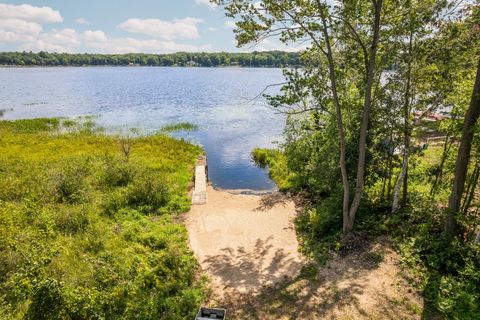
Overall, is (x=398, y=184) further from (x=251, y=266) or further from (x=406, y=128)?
(x=251, y=266)

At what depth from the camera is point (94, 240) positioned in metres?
12.0

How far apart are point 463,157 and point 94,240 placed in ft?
41.5

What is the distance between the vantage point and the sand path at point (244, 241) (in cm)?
1057

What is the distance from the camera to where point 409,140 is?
12.3 metres

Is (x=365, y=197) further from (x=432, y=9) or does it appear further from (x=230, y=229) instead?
(x=432, y=9)

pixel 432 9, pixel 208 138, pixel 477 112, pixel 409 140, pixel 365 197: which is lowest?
pixel 208 138

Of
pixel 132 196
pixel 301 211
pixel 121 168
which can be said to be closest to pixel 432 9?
pixel 301 211

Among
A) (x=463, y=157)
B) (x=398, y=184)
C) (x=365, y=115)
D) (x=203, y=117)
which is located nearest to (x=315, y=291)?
(x=365, y=115)

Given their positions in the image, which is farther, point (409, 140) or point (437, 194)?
point (437, 194)

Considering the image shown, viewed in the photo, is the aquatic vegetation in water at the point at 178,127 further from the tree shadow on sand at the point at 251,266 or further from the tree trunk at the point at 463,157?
the tree trunk at the point at 463,157

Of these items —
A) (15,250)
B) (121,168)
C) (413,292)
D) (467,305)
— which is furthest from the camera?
(121,168)

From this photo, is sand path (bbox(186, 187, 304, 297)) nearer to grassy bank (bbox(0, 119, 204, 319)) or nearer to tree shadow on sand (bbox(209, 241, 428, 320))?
tree shadow on sand (bbox(209, 241, 428, 320))

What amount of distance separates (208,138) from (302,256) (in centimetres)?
2671

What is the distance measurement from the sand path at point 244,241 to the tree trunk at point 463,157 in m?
4.93
